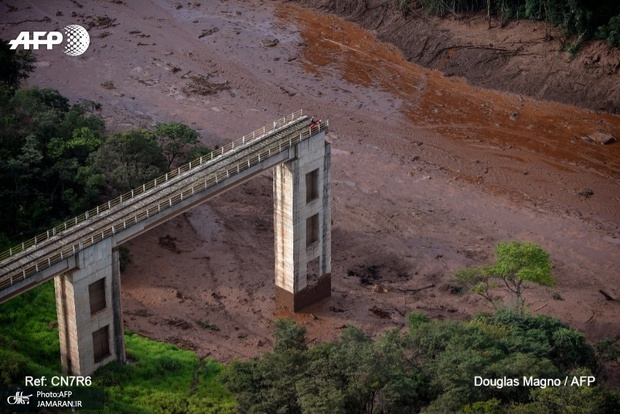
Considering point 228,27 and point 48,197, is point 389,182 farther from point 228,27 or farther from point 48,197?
point 228,27

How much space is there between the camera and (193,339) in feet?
213

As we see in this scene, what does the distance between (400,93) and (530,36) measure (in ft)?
44.5

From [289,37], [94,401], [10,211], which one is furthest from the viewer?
[289,37]

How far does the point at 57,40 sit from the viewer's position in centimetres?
10606

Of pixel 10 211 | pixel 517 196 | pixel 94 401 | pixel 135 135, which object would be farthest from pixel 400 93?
pixel 94 401

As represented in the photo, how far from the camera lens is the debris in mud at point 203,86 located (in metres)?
97.4

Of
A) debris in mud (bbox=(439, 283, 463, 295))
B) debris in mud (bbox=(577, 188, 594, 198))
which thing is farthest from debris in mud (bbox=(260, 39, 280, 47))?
debris in mud (bbox=(439, 283, 463, 295))

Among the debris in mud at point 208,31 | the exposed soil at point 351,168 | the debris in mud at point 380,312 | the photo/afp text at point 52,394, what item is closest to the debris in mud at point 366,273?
the exposed soil at point 351,168

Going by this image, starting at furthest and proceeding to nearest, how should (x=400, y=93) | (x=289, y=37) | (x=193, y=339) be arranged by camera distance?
(x=289, y=37)
(x=400, y=93)
(x=193, y=339)

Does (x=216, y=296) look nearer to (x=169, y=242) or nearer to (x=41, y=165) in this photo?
(x=169, y=242)

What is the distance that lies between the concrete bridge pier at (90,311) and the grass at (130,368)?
964mm

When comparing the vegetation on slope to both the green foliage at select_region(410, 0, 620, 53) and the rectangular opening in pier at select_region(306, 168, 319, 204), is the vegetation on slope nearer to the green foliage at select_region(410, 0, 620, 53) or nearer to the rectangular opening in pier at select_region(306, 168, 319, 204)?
the green foliage at select_region(410, 0, 620, 53)

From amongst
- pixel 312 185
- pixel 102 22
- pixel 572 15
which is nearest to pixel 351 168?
pixel 312 185

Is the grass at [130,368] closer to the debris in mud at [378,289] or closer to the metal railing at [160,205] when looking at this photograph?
the metal railing at [160,205]
